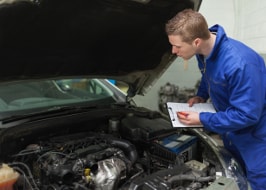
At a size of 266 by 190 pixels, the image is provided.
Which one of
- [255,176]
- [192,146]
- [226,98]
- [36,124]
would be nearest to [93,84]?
[36,124]

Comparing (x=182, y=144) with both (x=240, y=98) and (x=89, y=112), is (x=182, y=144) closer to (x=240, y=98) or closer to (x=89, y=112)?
(x=240, y=98)

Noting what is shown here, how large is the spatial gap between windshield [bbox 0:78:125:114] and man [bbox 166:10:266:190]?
87cm

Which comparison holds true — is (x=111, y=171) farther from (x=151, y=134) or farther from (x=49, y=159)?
(x=151, y=134)

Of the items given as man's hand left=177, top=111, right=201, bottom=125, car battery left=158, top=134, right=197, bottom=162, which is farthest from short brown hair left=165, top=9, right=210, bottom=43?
car battery left=158, top=134, right=197, bottom=162

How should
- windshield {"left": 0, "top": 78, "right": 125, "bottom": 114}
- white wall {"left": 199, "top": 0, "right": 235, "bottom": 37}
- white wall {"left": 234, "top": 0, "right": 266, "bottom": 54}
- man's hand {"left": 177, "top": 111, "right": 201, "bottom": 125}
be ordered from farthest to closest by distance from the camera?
1. white wall {"left": 199, "top": 0, "right": 235, "bottom": 37}
2. white wall {"left": 234, "top": 0, "right": 266, "bottom": 54}
3. windshield {"left": 0, "top": 78, "right": 125, "bottom": 114}
4. man's hand {"left": 177, "top": 111, "right": 201, "bottom": 125}

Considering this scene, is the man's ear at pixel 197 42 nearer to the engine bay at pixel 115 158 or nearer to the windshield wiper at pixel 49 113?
the engine bay at pixel 115 158

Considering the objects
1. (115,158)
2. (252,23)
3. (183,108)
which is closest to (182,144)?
(183,108)

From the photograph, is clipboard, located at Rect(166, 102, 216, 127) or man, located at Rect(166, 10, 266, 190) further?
clipboard, located at Rect(166, 102, 216, 127)

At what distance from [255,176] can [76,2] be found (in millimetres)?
1313

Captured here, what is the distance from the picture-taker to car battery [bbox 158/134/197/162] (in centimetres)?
161

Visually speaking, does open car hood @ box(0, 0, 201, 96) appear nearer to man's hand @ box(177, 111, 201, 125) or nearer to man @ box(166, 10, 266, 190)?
man @ box(166, 10, 266, 190)

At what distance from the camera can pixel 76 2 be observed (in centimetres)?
135

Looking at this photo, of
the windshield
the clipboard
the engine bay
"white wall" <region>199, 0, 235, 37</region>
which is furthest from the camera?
"white wall" <region>199, 0, 235, 37</region>

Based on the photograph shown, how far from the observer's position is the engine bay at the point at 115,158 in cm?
130
